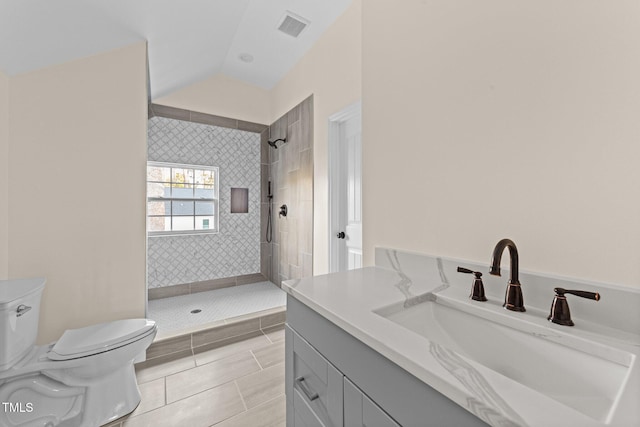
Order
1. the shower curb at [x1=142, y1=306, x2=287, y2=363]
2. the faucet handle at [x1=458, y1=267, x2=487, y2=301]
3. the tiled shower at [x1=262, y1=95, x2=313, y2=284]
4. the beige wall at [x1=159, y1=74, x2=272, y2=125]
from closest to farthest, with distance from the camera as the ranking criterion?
the faucet handle at [x1=458, y1=267, x2=487, y2=301] → the shower curb at [x1=142, y1=306, x2=287, y2=363] → the tiled shower at [x1=262, y1=95, x2=313, y2=284] → the beige wall at [x1=159, y1=74, x2=272, y2=125]

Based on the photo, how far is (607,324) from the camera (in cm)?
65

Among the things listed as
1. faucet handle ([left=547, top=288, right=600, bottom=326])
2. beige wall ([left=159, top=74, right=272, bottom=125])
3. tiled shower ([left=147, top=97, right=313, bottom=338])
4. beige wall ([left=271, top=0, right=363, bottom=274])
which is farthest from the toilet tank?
beige wall ([left=159, top=74, right=272, bottom=125])

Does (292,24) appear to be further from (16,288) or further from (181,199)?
(16,288)

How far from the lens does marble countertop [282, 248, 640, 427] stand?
385 millimetres

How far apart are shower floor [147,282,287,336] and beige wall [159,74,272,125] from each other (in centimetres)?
240

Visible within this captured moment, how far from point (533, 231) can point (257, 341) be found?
2.22m

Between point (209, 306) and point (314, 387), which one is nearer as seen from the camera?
point (314, 387)

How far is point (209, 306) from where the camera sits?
290cm

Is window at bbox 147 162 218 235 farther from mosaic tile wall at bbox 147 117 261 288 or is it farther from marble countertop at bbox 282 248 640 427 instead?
marble countertop at bbox 282 248 640 427

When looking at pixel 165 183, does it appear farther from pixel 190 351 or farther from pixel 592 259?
pixel 592 259

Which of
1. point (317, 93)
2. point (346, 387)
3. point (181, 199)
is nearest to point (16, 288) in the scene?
point (346, 387)

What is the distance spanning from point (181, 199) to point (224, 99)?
1489 millimetres

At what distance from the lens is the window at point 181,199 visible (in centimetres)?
318

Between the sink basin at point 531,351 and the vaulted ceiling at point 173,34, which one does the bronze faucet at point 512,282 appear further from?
the vaulted ceiling at point 173,34
